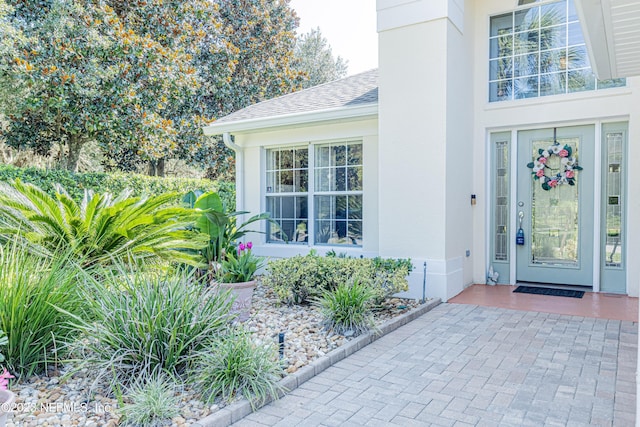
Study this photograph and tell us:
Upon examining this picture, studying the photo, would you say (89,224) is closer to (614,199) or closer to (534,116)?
(534,116)

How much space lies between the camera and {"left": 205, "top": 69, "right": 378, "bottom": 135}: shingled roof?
7.34 metres

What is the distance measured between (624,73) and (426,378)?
3988 mm

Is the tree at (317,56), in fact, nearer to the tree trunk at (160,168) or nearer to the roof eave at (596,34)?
the tree trunk at (160,168)

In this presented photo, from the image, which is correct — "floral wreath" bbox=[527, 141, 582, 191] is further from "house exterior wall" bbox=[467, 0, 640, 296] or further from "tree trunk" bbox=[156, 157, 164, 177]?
"tree trunk" bbox=[156, 157, 164, 177]

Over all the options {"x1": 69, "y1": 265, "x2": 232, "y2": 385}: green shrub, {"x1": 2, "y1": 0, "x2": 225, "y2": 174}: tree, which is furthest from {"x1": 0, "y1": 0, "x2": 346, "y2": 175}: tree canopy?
{"x1": 69, "y1": 265, "x2": 232, "y2": 385}: green shrub

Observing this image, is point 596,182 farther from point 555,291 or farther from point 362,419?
point 362,419

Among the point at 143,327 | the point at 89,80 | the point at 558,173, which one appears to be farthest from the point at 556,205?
the point at 89,80

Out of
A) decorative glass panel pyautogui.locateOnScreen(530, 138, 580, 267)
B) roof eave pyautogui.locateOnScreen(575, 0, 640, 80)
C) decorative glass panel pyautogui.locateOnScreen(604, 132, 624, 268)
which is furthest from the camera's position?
decorative glass panel pyautogui.locateOnScreen(530, 138, 580, 267)

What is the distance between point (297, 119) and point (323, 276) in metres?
3.09

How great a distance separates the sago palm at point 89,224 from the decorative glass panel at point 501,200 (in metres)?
4.83

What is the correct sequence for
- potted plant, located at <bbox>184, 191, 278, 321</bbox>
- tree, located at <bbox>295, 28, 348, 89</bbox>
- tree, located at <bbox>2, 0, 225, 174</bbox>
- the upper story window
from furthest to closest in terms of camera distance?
tree, located at <bbox>295, 28, 348, 89</bbox>
tree, located at <bbox>2, 0, 225, 174</bbox>
the upper story window
potted plant, located at <bbox>184, 191, 278, 321</bbox>

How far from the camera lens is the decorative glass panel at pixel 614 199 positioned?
6152 millimetres

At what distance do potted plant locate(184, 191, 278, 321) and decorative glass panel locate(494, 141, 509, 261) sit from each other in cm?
372

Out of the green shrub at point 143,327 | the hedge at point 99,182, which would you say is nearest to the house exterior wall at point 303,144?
the hedge at point 99,182
